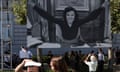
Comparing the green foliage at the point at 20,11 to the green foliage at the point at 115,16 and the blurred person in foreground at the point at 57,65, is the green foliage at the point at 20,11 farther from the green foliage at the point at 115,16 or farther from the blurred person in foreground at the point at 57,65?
the blurred person in foreground at the point at 57,65

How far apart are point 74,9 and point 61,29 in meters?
1.32

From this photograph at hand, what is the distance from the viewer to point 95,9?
28.5m

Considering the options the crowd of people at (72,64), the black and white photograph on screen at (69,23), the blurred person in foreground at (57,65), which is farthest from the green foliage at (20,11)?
the blurred person in foreground at (57,65)

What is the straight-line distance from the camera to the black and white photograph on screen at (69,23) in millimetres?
28094

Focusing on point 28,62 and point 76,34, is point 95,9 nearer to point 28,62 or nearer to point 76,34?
point 76,34

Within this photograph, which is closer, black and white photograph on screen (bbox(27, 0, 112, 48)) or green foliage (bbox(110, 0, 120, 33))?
black and white photograph on screen (bbox(27, 0, 112, 48))

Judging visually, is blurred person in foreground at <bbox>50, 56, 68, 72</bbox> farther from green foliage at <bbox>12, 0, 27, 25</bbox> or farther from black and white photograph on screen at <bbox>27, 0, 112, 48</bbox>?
green foliage at <bbox>12, 0, 27, 25</bbox>

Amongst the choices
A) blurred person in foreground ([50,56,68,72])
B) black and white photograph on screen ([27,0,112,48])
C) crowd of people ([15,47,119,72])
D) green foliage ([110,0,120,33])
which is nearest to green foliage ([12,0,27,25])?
green foliage ([110,0,120,33])

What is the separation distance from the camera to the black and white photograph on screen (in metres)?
28.1

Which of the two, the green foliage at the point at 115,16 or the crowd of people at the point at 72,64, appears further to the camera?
the green foliage at the point at 115,16

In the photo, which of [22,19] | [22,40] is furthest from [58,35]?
[22,40]

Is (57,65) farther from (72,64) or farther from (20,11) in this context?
(20,11)

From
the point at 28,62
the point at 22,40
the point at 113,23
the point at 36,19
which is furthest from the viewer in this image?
the point at 22,40

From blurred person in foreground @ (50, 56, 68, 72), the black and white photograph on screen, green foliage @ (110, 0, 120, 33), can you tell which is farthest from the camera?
green foliage @ (110, 0, 120, 33)
